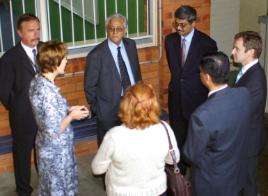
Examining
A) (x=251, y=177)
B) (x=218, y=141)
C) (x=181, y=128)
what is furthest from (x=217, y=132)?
(x=181, y=128)

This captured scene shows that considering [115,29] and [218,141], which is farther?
[115,29]

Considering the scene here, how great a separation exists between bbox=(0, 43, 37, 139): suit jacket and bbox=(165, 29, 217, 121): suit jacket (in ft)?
4.35

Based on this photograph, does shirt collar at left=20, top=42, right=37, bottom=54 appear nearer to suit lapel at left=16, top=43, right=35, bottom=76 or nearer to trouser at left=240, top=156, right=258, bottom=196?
suit lapel at left=16, top=43, right=35, bottom=76

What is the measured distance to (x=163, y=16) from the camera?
17.2 feet

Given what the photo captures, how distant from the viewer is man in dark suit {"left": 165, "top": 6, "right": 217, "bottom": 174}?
14.2ft

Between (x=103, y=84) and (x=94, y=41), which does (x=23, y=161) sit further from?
(x=94, y=41)

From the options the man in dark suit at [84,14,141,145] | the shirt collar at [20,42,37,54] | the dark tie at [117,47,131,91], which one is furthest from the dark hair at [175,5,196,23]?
the shirt collar at [20,42,37,54]

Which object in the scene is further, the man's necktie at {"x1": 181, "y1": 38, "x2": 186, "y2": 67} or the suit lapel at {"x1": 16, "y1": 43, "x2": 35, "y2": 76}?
the man's necktie at {"x1": 181, "y1": 38, "x2": 186, "y2": 67}

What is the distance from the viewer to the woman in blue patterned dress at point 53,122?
3.21 meters

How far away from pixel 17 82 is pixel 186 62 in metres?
1.53

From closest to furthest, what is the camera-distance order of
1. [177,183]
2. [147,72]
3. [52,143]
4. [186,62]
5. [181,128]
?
[177,183] < [52,143] < [186,62] < [181,128] < [147,72]

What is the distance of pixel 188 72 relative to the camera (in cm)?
436

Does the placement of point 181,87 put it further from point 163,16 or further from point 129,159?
point 129,159

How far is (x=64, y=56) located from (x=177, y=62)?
1.41m
